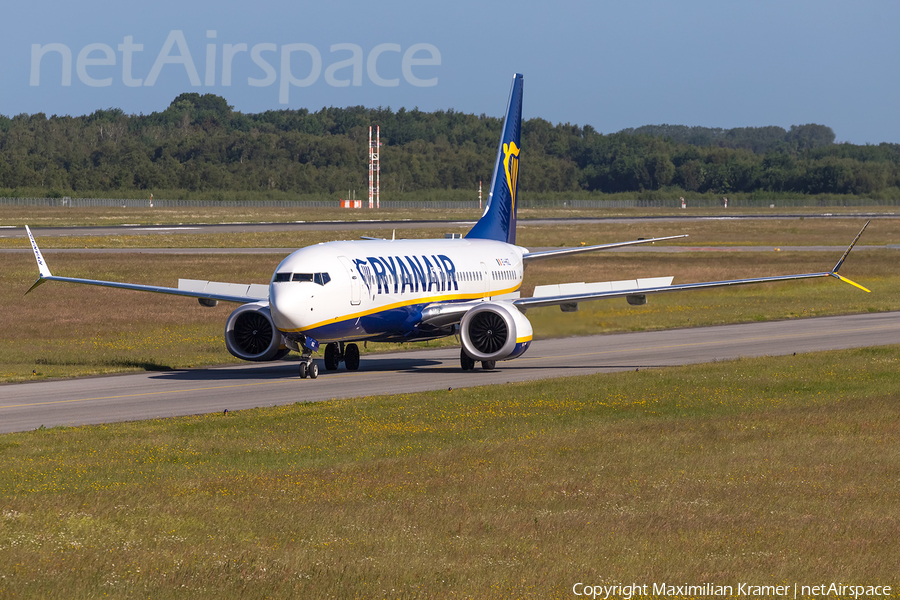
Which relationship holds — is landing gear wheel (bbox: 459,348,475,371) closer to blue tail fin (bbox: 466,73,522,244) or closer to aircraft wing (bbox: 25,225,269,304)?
aircraft wing (bbox: 25,225,269,304)

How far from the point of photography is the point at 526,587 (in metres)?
13.0

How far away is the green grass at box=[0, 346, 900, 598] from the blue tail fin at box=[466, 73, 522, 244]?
59.9 ft

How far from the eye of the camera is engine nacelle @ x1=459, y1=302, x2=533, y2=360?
36.1m

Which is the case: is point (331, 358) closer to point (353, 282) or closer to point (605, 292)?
point (353, 282)

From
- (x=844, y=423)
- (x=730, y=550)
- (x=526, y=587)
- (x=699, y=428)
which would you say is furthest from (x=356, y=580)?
(x=844, y=423)

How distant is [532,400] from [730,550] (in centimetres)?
1517

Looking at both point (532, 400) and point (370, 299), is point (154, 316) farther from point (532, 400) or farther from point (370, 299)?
point (532, 400)

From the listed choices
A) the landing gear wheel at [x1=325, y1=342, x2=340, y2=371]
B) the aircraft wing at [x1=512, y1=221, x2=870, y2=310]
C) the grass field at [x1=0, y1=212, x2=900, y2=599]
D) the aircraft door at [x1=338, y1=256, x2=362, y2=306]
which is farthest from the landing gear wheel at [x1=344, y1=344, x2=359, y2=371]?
the grass field at [x1=0, y1=212, x2=900, y2=599]

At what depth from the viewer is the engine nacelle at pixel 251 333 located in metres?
35.4

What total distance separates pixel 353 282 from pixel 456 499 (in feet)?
56.6

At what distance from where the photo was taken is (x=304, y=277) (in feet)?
109

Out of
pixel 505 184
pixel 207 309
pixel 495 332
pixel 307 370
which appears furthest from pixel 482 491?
pixel 207 309

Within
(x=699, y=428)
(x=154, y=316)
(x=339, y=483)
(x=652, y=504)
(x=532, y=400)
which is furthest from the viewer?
(x=154, y=316)

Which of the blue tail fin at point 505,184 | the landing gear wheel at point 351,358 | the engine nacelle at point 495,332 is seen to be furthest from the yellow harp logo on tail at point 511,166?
the landing gear wheel at point 351,358
